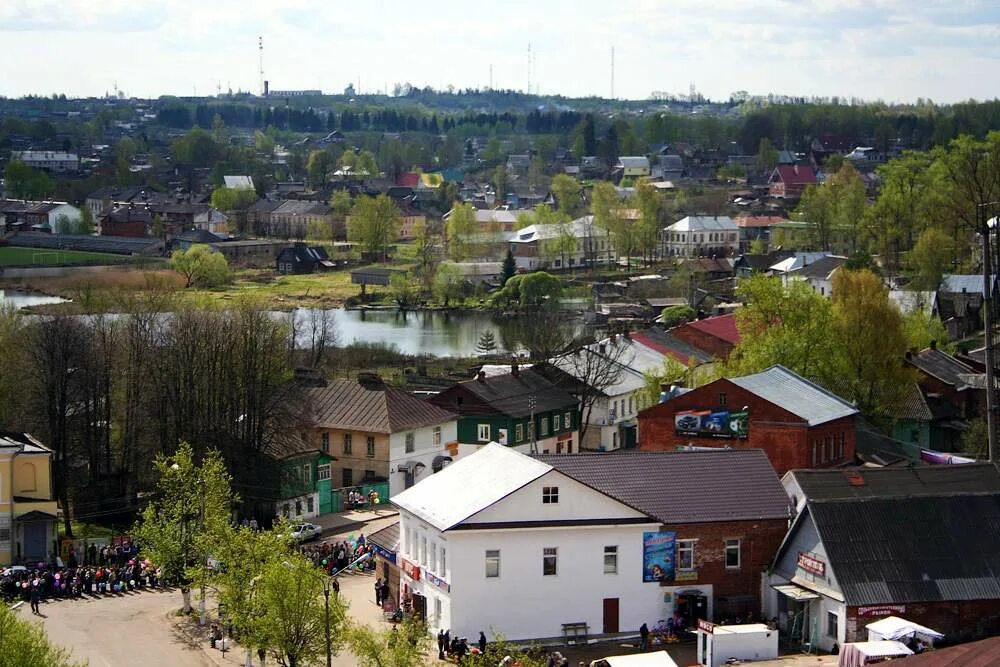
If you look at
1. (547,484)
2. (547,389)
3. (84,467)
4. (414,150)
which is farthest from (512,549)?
(414,150)

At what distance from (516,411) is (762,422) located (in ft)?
21.8

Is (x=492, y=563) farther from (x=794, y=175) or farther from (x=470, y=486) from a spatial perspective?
(x=794, y=175)

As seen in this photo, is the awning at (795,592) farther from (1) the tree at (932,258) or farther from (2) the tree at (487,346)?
(1) the tree at (932,258)

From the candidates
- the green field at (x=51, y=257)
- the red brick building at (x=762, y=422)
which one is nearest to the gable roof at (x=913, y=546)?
the red brick building at (x=762, y=422)

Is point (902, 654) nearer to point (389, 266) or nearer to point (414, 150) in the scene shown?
point (389, 266)

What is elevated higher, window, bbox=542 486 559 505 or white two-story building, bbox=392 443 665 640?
window, bbox=542 486 559 505

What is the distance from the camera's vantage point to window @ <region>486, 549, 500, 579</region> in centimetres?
2062

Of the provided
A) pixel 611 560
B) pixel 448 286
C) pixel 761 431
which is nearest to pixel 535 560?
pixel 611 560

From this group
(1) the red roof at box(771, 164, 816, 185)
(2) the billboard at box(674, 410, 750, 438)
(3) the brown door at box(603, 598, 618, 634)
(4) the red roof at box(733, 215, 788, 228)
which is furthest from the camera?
(1) the red roof at box(771, 164, 816, 185)

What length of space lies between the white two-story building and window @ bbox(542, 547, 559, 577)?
0.04 ft

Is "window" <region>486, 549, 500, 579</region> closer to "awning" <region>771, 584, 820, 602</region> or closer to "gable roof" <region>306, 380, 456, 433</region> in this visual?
"awning" <region>771, 584, 820, 602</region>

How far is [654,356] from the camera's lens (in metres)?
39.9

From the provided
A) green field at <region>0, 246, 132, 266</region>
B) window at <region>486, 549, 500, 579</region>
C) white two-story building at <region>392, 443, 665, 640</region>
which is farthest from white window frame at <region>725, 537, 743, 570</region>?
green field at <region>0, 246, 132, 266</region>

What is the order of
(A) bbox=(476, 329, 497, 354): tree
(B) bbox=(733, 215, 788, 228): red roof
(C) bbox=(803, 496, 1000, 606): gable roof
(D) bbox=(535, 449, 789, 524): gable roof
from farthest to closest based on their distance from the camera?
(B) bbox=(733, 215, 788, 228): red roof
(A) bbox=(476, 329, 497, 354): tree
(D) bbox=(535, 449, 789, 524): gable roof
(C) bbox=(803, 496, 1000, 606): gable roof
